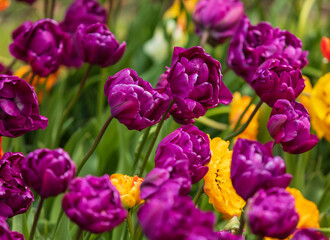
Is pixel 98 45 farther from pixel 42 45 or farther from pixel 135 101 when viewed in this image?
pixel 135 101

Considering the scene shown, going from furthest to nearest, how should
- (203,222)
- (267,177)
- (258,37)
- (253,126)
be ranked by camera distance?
(253,126)
(258,37)
(267,177)
(203,222)

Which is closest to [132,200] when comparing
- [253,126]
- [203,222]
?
[203,222]

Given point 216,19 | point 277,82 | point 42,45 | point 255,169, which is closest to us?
point 255,169

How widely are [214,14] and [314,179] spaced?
0.45 m

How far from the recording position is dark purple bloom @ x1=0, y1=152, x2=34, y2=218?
59 cm

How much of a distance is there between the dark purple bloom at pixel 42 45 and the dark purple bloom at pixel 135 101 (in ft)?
1.12

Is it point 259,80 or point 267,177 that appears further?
point 259,80

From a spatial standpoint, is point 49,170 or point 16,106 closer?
point 49,170

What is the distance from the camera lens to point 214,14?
4.44 feet

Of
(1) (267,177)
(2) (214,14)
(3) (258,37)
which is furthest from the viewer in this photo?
(2) (214,14)

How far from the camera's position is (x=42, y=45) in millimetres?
962

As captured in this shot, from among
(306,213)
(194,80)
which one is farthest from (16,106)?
(306,213)

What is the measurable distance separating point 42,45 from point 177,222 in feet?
2.15

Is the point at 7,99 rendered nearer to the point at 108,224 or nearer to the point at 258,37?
the point at 108,224
